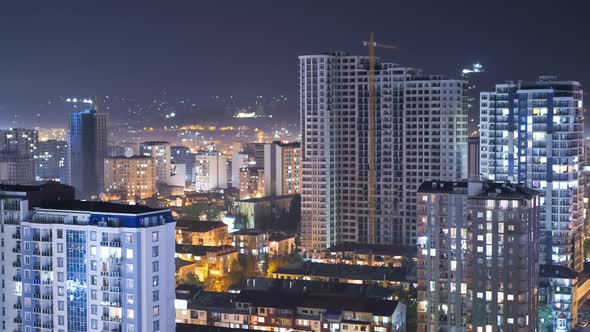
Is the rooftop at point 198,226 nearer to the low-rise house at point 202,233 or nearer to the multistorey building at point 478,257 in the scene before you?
the low-rise house at point 202,233

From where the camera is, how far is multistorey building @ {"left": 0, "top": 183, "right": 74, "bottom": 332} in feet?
57.1

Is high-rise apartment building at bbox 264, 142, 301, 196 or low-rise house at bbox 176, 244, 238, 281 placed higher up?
high-rise apartment building at bbox 264, 142, 301, 196

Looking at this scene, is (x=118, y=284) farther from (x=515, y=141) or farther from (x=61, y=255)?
(x=515, y=141)

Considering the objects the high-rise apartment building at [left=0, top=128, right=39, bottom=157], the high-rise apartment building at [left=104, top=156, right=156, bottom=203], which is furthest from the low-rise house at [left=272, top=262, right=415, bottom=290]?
the high-rise apartment building at [left=0, top=128, right=39, bottom=157]

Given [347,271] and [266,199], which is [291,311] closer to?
[347,271]

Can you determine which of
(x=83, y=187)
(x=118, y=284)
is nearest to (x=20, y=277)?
(x=118, y=284)

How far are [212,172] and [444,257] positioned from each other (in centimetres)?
4177

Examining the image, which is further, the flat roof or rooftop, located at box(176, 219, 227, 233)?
rooftop, located at box(176, 219, 227, 233)

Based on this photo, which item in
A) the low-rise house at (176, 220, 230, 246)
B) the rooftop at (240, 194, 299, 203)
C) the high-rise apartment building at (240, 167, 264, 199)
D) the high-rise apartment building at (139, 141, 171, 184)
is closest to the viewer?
the low-rise house at (176, 220, 230, 246)

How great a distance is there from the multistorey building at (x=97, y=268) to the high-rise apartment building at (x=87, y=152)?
37.7 meters

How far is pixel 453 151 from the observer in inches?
1377

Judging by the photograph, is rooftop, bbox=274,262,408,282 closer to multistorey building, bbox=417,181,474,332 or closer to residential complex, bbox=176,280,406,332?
residential complex, bbox=176,280,406,332

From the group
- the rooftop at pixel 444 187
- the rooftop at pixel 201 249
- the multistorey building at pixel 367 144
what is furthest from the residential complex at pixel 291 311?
the multistorey building at pixel 367 144

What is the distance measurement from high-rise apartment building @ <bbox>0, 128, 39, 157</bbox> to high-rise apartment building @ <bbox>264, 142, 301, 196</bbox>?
18.4 metres
